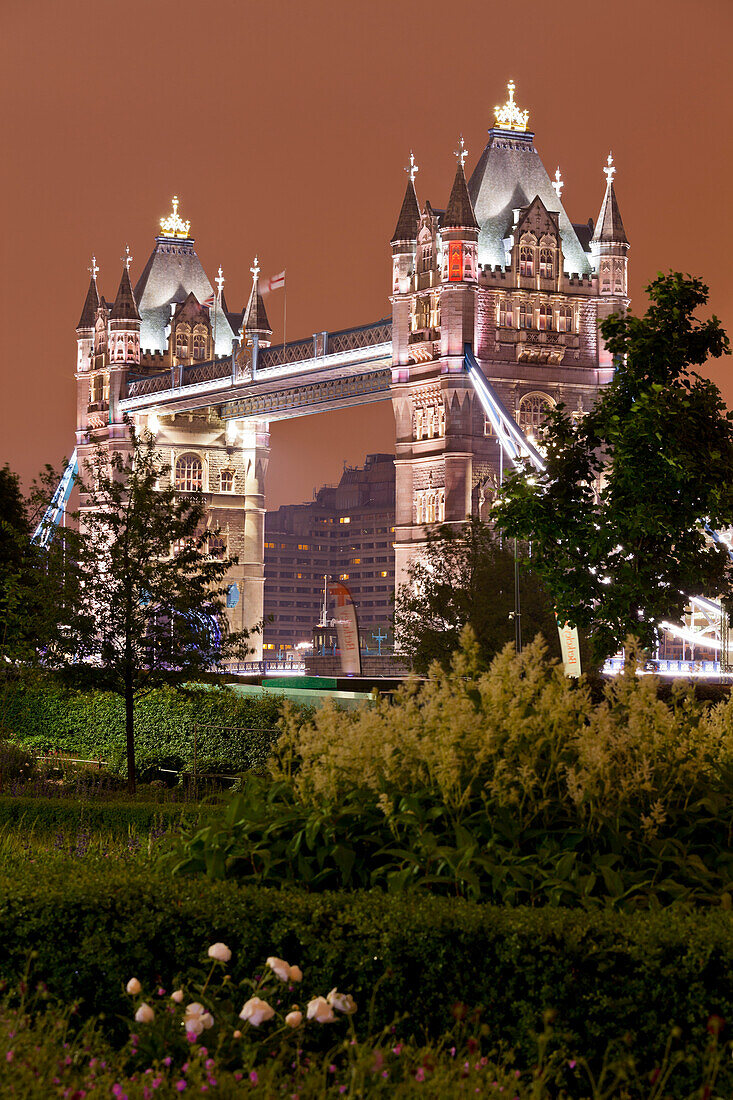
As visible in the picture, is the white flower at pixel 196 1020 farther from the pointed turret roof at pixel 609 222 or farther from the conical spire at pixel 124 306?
the conical spire at pixel 124 306

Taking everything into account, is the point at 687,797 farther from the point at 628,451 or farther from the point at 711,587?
the point at 711,587

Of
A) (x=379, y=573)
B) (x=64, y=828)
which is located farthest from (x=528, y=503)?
(x=379, y=573)

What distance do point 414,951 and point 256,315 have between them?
306 feet

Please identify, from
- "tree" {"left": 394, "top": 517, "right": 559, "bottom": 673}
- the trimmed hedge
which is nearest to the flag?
"tree" {"left": 394, "top": 517, "right": 559, "bottom": 673}

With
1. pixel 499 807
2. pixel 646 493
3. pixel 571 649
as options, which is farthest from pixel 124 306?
pixel 499 807

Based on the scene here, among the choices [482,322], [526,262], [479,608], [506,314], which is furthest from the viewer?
[526,262]

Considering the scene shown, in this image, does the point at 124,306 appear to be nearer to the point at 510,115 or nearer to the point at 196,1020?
the point at 510,115

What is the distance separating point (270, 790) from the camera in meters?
9.85

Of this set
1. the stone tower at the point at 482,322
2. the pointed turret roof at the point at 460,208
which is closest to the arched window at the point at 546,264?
the stone tower at the point at 482,322

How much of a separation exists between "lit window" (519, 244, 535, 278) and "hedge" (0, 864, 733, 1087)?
66916 mm

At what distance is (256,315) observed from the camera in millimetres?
98500

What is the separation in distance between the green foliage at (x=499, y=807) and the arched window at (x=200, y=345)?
99.5 m

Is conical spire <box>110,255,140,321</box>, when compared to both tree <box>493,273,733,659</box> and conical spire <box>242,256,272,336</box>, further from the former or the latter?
tree <box>493,273,733,659</box>

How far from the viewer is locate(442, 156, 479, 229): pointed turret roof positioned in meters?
71.1
